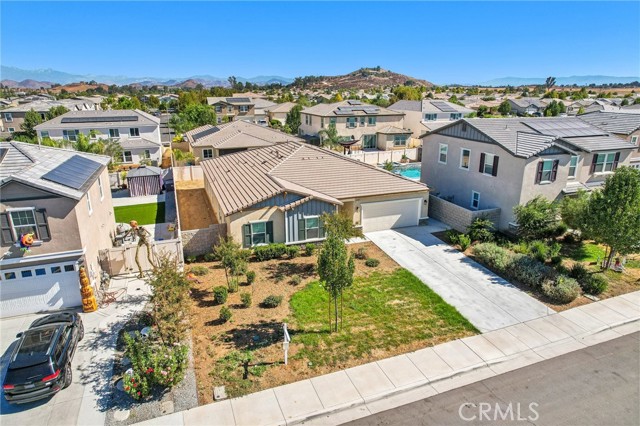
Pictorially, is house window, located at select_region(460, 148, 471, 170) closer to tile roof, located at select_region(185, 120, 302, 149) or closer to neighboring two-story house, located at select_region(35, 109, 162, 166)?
tile roof, located at select_region(185, 120, 302, 149)

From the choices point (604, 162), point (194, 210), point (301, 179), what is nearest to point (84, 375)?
point (301, 179)

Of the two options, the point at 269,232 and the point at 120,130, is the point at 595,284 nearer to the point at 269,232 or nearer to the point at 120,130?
the point at 269,232

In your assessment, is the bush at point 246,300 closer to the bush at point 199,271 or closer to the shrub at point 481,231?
the bush at point 199,271

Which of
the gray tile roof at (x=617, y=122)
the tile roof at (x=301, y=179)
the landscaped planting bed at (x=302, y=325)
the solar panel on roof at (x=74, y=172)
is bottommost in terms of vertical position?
the landscaped planting bed at (x=302, y=325)

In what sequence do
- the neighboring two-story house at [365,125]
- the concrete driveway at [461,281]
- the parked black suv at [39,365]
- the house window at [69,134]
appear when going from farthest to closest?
the neighboring two-story house at [365,125], the house window at [69,134], the concrete driveway at [461,281], the parked black suv at [39,365]

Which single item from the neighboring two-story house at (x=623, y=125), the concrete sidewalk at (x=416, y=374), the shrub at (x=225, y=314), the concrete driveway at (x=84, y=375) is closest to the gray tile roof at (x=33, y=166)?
the concrete driveway at (x=84, y=375)

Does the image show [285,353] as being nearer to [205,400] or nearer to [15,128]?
[205,400]
